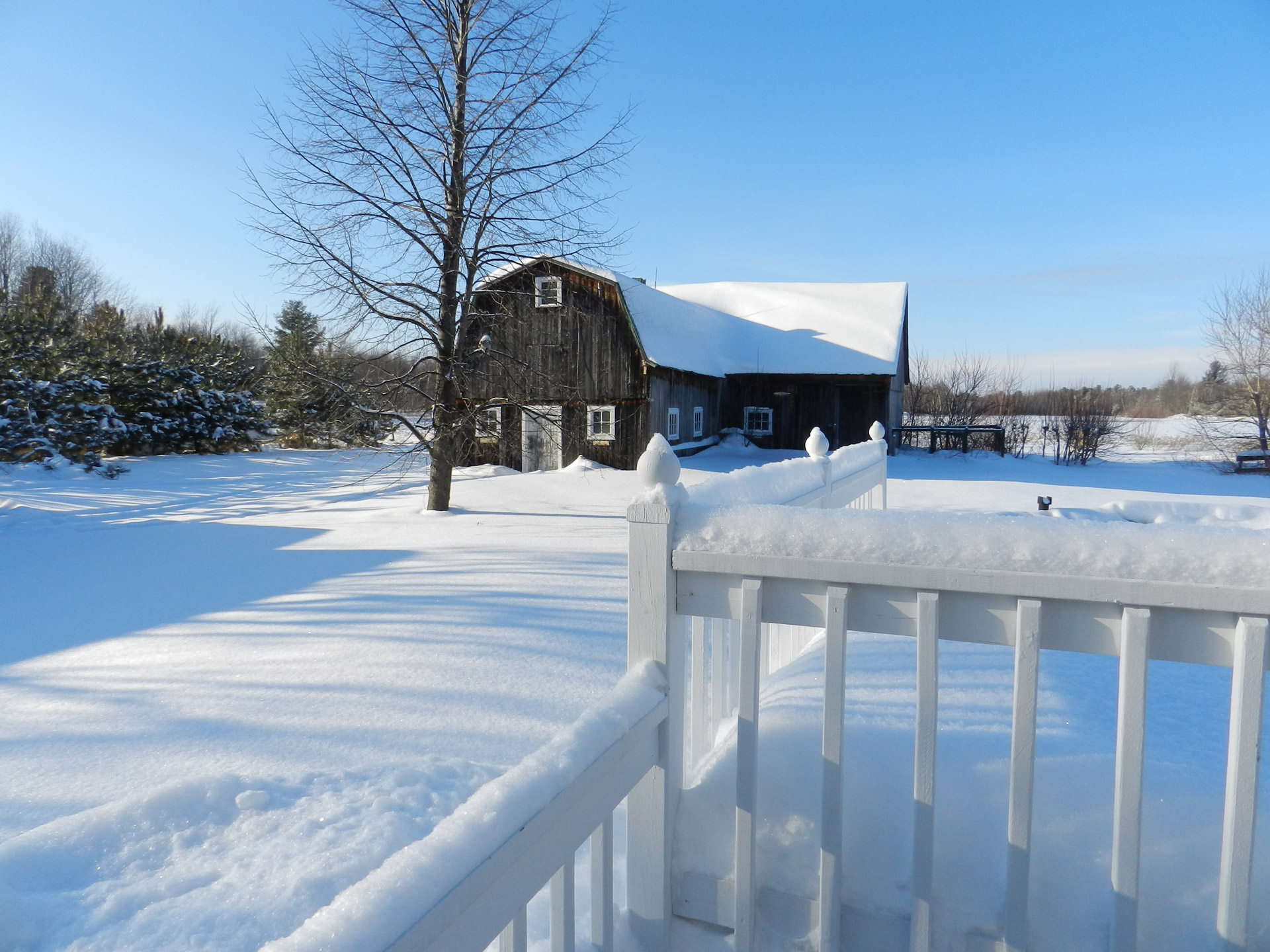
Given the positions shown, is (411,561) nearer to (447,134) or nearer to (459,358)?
(459,358)

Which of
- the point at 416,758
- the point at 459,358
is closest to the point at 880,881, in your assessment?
the point at 416,758

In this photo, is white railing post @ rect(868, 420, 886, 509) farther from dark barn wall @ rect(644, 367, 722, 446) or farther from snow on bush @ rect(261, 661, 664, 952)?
dark barn wall @ rect(644, 367, 722, 446)

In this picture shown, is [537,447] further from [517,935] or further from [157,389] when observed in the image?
[517,935]

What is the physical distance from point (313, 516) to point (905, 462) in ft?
52.6

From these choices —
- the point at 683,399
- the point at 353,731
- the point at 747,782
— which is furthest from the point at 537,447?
the point at 747,782

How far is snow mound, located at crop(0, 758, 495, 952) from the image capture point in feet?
6.24

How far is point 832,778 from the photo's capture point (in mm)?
1568

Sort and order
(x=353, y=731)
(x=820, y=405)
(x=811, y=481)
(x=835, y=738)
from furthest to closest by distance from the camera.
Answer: (x=820, y=405)
(x=811, y=481)
(x=353, y=731)
(x=835, y=738)

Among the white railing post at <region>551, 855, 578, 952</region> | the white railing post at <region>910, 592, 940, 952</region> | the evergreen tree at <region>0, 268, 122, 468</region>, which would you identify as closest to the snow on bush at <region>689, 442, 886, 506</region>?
the white railing post at <region>910, 592, 940, 952</region>

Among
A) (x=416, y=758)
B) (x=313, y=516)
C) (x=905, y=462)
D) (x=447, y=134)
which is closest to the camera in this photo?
(x=416, y=758)

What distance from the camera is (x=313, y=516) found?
37.0 feet

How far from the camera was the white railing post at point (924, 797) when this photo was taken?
1.48 metres

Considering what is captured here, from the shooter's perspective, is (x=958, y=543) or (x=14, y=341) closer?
(x=958, y=543)

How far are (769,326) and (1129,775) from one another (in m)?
22.5
